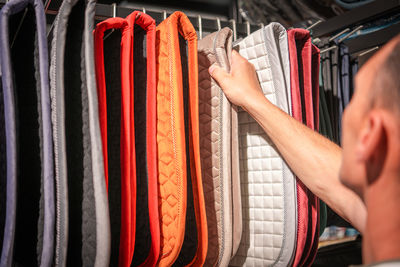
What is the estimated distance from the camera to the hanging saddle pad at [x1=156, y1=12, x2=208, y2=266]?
1.82 feet

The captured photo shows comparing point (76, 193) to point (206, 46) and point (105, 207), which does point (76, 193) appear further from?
point (206, 46)

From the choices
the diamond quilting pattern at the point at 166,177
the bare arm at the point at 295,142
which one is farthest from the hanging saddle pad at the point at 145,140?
the bare arm at the point at 295,142

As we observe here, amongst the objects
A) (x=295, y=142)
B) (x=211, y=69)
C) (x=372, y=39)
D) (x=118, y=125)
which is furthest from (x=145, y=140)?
(x=372, y=39)

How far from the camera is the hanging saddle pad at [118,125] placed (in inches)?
20.6

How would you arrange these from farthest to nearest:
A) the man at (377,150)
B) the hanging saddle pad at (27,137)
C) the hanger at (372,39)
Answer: the hanger at (372,39) < the hanging saddle pad at (27,137) < the man at (377,150)

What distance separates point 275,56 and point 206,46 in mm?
127

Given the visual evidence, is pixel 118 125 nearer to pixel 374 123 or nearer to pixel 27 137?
pixel 27 137

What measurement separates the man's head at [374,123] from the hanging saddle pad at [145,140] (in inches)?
11.2

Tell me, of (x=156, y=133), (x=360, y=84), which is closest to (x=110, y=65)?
(x=156, y=133)

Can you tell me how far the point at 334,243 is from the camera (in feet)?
3.67

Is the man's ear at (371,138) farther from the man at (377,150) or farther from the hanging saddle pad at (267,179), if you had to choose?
the hanging saddle pad at (267,179)

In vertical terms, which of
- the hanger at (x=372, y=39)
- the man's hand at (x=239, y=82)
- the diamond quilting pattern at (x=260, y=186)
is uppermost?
the hanger at (x=372, y=39)

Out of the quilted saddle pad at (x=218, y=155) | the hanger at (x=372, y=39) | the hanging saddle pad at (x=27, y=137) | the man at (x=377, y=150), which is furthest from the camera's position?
the hanger at (x=372, y=39)

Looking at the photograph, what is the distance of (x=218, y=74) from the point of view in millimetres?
618
